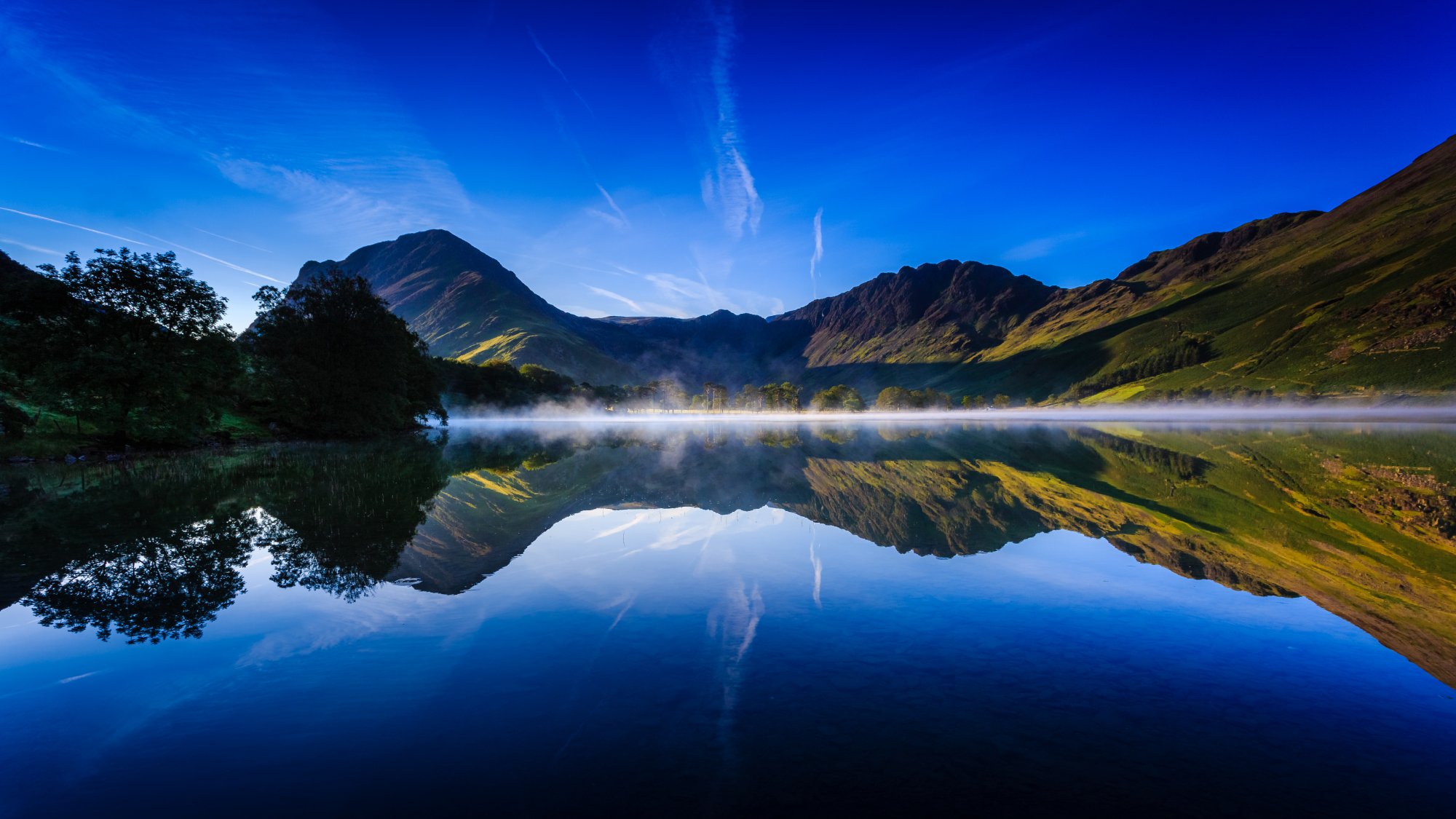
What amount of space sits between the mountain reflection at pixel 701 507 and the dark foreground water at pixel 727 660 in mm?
177

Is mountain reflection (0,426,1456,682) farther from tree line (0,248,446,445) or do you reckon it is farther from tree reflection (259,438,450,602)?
tree line (0,248,446,445)

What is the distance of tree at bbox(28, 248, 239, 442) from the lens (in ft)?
132

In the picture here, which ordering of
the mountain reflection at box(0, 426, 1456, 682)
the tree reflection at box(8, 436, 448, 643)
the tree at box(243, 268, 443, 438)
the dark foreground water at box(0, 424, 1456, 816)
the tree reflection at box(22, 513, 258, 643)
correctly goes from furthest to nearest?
the tree at box(243, 268, 443, 438) < the mountain reflection at box(0, 426, 1456, 682) < the tree reflection at box(8, 436, 448, 643) < the tree reflection at box(22, 513, 258, 643) < the dark foreground water at box(0, 424, 1456, 816)

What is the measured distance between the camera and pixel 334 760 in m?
5.88

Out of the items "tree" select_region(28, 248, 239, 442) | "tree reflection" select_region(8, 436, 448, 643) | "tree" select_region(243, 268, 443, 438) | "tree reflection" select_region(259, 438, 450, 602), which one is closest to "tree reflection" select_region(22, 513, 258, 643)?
"tree reflection" select_region(8, 436, 448, 643)

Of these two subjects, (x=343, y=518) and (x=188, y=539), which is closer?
(x=188, y=539)

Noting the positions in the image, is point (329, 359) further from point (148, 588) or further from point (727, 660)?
point (727, 660)

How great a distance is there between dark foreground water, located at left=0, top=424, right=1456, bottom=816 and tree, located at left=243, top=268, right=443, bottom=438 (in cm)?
4827

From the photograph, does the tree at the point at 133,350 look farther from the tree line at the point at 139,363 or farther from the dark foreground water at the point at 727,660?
the dark foreground water at the point at 727,660

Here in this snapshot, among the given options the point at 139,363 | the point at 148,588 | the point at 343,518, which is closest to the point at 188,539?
the point at 343,518

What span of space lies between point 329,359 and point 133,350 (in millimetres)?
23971

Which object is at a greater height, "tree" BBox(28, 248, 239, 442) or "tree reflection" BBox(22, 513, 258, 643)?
"tree" BBox(28, 248, 239, 442)

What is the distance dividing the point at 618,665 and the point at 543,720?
172cm

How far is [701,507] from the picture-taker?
2141 cm
